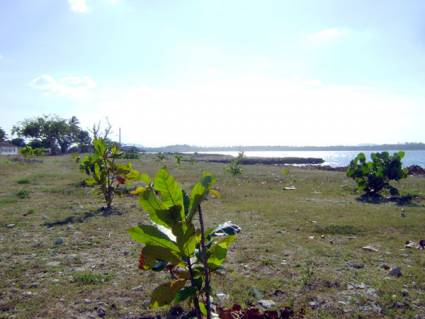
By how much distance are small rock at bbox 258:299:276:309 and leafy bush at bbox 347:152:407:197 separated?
10198 millimetres

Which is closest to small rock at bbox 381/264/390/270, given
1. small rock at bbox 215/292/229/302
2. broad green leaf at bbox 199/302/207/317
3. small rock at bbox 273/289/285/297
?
small rock at bbox 273/289/285/297

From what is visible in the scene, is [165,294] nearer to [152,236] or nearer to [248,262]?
[152,236]

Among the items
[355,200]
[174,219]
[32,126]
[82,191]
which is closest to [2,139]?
[32,126]

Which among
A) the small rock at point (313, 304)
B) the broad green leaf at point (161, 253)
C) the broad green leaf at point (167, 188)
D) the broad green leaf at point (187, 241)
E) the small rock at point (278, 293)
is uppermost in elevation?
the broad green leaf at point (167, 188)

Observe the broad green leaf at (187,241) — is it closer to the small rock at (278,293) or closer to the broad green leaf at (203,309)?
the broad green leaf at (203,309)

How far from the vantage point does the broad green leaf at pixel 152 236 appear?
1.96 meters

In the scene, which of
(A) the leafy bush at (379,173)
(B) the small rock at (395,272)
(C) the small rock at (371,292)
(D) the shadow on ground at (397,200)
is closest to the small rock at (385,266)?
(B) the small rock at (395,272)

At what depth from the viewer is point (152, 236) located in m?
1.97

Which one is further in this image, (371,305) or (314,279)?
(314,279)

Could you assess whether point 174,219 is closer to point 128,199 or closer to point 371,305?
point 371,305

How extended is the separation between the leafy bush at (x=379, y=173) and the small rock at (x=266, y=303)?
33.5 feet

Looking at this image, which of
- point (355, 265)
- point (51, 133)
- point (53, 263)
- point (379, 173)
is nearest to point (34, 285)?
point (53, 263)

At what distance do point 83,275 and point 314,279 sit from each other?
2.76 m

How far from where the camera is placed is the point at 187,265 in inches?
83.5
